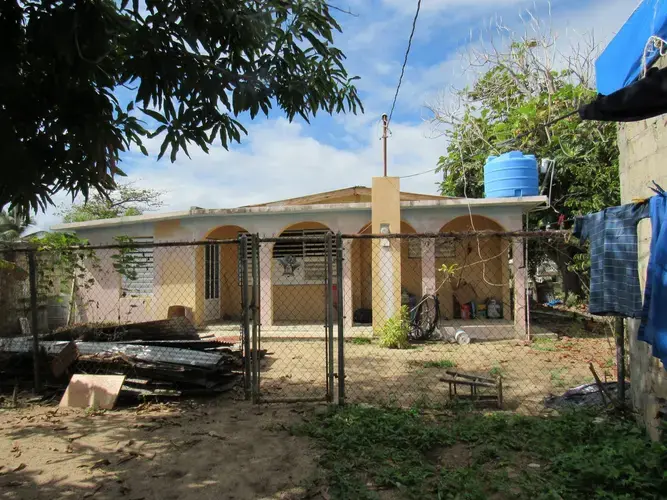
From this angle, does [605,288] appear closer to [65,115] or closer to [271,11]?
[271,11]

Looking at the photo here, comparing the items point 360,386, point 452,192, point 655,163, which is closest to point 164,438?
point 360,386

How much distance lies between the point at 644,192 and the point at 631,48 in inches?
48.2

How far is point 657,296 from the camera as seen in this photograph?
3180 millimetres

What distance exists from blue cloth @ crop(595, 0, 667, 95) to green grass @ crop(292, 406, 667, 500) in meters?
2.98

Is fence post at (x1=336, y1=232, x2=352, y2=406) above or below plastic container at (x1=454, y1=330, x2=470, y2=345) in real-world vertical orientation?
above

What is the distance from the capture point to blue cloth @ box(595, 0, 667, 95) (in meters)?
3.58

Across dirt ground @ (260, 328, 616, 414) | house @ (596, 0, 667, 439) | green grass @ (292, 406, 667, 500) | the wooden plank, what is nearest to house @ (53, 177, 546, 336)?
dirt ground @ (260, 328, 616, 414)

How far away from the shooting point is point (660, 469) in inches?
126

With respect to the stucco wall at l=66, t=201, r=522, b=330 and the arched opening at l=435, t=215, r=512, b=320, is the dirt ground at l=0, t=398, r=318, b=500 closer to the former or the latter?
the stucco wall at l=66, t=201, r=522, b=330

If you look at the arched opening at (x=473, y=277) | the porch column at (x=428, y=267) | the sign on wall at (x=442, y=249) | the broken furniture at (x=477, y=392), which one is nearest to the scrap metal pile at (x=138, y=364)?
the broken furniture at (x=477, y=392)

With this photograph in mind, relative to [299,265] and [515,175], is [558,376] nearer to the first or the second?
[515,175]

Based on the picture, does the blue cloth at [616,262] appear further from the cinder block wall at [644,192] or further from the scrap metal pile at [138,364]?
the scrap metal pile at [138,364]

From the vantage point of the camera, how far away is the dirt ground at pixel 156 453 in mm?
3426

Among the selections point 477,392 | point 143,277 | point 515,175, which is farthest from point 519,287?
point 143,277
